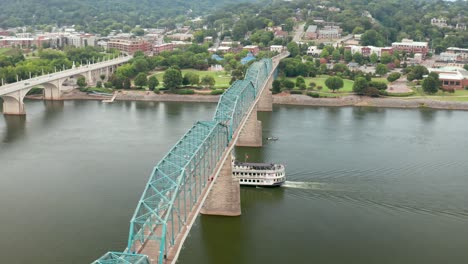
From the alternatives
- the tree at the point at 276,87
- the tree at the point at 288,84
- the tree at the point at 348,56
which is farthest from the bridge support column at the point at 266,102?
the tree at the point at 348,56

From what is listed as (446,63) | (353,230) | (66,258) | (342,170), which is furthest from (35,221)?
(446,63)

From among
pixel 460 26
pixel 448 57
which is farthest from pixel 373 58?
pixel 460 26

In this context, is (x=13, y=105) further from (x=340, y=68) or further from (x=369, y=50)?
(x=369, y=50)

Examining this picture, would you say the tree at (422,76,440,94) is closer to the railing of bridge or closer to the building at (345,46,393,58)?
the building at (345,46,393,58)

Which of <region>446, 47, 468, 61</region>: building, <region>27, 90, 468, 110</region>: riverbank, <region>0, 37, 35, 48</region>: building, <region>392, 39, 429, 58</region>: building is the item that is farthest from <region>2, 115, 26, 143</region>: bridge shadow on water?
<region>446, 47, 468, 61</region>: building

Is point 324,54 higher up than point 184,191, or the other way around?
point 324,54

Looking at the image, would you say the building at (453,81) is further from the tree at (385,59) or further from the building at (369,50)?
the building at (369,50)
